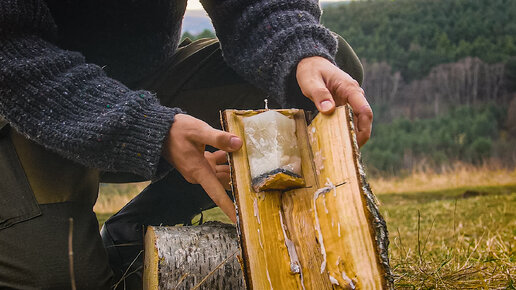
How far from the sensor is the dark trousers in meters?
1.59

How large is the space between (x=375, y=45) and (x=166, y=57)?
58.5ft

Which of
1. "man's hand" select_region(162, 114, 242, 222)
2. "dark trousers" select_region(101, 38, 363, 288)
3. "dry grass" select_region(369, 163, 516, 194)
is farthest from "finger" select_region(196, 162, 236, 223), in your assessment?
"dry grass" select_region(369, 163, 516, 194)

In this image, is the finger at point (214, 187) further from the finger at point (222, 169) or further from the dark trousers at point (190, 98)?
the dark trousers at point (190, 98)

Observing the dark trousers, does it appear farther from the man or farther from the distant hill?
the distant hill

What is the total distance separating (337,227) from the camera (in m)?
0.97

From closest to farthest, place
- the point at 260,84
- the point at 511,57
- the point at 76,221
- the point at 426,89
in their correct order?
the point at 76,221 < the point at 260,84 < the point at 511,57 < the point at 426,89

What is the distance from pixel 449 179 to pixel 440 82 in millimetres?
7214

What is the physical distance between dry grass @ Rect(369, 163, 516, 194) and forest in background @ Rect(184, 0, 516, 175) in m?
1.92

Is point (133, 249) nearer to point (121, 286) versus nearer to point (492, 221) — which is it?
point (121, 286)

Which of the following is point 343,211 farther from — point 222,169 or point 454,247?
point 454,247

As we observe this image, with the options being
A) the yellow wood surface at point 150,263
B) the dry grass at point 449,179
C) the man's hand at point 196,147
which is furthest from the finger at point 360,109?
the dry grass at point 449,179

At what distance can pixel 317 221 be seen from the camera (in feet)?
3.44

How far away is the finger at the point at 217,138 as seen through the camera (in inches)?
40.8

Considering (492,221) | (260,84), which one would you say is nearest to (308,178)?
(260,84)
